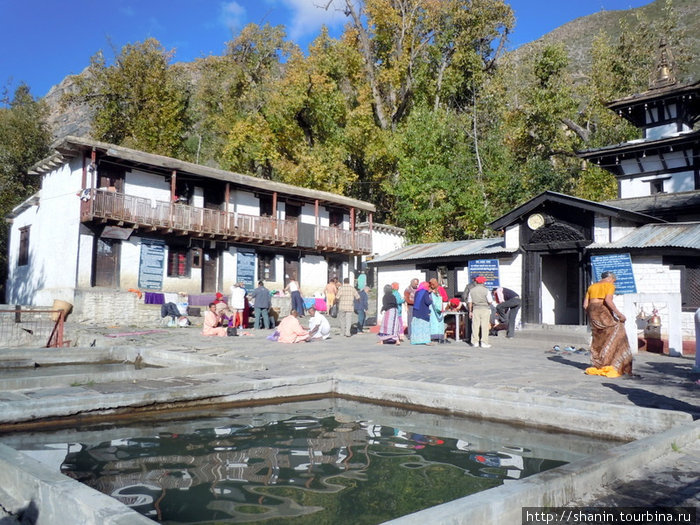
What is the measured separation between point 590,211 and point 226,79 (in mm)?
33418

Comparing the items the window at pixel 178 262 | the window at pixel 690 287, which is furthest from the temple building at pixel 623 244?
the window at pixel 178 262

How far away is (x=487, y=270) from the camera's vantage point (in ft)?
Result: 59.0

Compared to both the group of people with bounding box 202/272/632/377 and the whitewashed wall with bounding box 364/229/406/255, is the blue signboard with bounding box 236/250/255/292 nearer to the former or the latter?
the group of people with bounding box 202/272/632/377

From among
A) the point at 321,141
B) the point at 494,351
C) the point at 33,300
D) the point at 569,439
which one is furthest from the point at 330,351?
the point at 321,141

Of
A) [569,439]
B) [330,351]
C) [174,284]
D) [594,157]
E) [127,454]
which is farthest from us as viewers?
[174,284]

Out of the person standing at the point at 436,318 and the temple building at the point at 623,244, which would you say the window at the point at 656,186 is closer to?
the temple building at the point at 623,244

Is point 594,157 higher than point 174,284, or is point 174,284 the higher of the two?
point 594,157

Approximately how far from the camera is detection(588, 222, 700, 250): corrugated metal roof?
13.7 m

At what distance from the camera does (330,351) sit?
39.2ft

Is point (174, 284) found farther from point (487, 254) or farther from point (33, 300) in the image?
point (487, 254)

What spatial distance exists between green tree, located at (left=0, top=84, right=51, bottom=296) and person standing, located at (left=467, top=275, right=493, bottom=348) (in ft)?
92.5

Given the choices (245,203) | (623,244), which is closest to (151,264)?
(245,203)

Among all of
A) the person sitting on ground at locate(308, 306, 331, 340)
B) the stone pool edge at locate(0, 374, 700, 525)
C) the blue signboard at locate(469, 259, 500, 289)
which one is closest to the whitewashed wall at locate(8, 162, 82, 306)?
the person sitting on ground at locate(308, 306, 331, 340)

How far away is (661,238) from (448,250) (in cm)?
736
